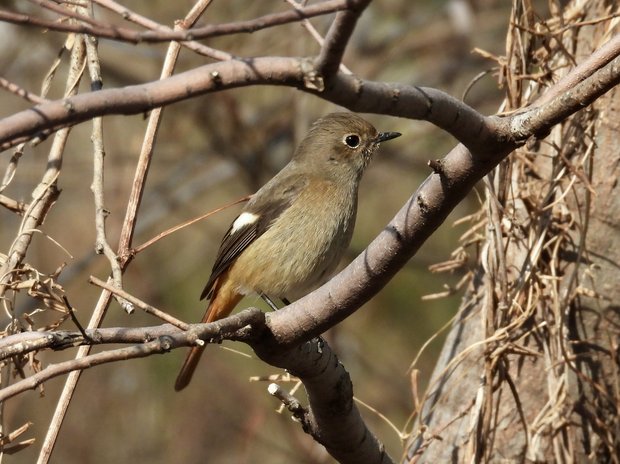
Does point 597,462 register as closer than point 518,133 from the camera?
No

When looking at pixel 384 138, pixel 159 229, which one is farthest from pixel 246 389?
pixel 384 138

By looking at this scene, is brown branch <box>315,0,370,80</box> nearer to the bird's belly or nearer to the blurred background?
the bird's belly

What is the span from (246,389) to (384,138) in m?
3.37

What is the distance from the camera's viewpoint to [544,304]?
3400mm

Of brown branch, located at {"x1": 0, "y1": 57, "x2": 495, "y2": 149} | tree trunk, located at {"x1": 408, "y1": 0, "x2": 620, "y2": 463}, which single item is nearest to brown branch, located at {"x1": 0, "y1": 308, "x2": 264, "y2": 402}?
brown branch, located at {"x1": 0, "y1": 57, "x2": 495, "y2": 149}

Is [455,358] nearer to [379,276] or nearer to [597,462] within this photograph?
[597,462]

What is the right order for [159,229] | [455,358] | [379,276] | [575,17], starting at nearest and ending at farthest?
1. [379,276]
2. [455,358]
3. [575,17]
4. [159,229]

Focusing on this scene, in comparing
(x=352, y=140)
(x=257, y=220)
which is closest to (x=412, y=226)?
(x=257, y=220)

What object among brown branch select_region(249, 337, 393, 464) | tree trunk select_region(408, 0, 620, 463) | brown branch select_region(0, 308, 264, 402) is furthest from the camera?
tree trunk select_region(408, 0, 620, 463)

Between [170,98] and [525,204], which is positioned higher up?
[525,204]

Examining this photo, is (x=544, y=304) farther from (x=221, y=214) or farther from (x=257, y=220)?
(x=221, y=214)

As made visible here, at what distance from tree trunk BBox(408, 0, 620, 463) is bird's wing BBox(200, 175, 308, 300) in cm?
129

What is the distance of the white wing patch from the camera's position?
4621 mm

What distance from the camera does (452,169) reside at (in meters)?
2.23
